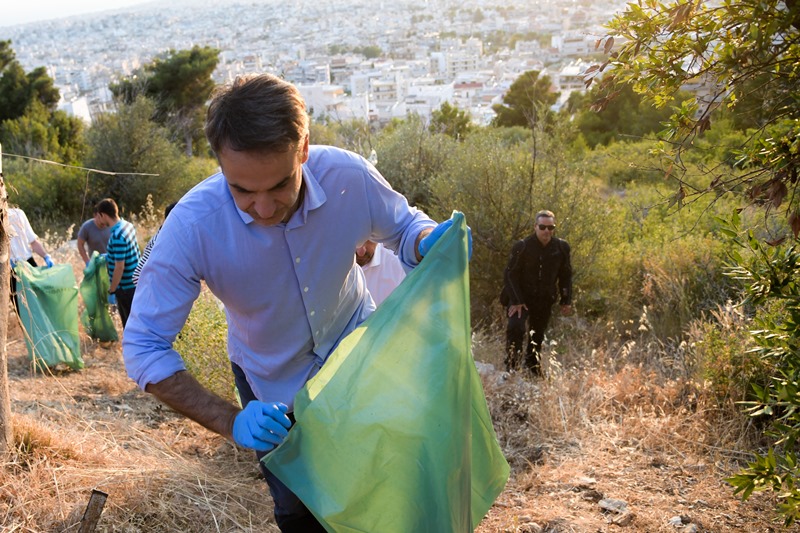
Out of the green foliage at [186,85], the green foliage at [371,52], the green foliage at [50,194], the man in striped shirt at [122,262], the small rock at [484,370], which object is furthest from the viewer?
the green foliage at [371,52]

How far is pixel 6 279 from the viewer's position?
329 cm

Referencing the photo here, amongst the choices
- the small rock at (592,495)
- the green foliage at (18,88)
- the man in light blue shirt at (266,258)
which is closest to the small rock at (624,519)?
the small rock at (592,495)

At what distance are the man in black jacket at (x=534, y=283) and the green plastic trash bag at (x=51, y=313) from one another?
3.77 meters

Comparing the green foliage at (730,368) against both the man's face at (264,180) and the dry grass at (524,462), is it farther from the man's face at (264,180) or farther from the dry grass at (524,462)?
the man's face at (264,180)

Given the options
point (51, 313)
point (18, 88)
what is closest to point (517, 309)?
point (51, 313)

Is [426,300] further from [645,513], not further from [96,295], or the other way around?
[96,295]

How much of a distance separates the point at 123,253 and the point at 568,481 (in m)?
4.53

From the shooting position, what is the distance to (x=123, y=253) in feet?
20.8

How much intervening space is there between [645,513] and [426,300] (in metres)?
1.89

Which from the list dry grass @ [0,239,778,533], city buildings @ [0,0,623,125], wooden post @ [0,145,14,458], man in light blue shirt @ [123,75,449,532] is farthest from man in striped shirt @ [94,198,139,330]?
city buildings @ [0,0,623,125]

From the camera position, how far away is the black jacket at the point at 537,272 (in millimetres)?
6023

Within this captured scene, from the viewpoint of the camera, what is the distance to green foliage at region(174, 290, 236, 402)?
4.68 m

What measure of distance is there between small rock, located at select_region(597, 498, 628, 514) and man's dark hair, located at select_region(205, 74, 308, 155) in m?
2.29

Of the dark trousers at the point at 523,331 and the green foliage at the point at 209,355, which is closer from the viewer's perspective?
the green foliage at the point at 209,355
